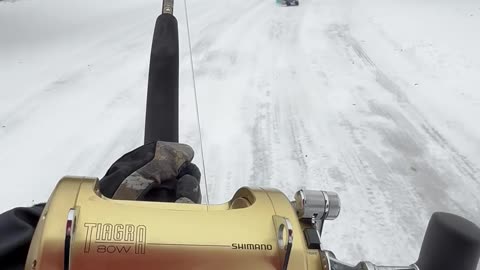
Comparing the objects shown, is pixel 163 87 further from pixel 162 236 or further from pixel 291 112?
pixel 291 112

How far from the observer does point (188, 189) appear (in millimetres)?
1367

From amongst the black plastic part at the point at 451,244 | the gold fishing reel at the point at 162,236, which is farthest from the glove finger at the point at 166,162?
the black plastic part at the point at 451,244

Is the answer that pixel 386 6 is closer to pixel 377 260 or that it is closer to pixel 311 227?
pixel 377 260

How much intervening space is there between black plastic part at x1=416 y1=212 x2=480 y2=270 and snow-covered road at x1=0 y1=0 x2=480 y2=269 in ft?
5.14

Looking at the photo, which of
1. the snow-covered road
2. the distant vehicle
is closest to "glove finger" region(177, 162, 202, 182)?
the snow-covered road

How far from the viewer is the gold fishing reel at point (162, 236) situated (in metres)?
0.83

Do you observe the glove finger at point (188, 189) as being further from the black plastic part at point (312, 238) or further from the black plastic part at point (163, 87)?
the black plastic part at point (163, 87)

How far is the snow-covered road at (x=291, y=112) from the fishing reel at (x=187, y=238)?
5.01 ft

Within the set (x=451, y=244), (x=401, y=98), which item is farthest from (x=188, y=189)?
(x=401, y=98)

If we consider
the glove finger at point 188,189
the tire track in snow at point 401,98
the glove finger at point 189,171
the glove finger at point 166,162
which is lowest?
the tire track in snow at point 401,98

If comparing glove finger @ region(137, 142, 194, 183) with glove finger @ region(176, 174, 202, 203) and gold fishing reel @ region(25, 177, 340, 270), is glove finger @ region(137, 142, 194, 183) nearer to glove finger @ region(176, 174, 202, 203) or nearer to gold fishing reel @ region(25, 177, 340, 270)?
glove finger @ region(176, 174, 202, 203)

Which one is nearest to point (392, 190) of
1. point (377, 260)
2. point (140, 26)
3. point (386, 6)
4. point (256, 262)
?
point (377, 260)

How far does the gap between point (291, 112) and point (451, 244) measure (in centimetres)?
313

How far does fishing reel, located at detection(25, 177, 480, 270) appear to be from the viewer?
810 millimetres
